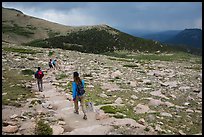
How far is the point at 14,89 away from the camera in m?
20.4

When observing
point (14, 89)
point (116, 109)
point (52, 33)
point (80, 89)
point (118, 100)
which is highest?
point (52, 33)

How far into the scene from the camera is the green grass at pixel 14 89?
56.8 ft

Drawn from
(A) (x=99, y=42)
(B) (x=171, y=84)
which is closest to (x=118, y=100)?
(B) (x=171, y=84)

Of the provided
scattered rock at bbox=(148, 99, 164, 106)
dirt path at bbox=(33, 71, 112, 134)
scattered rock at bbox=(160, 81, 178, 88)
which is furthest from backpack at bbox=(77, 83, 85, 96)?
scattered rock at bbox=(160, 81, 178, 88)

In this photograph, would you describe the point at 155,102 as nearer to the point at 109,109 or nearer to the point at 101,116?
the point at 109,109

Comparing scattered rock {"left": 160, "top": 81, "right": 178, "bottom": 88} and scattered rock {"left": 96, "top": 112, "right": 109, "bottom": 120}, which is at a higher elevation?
scattered rock {"left": 160, "top": 81, "right": 178, "bottom": 88}

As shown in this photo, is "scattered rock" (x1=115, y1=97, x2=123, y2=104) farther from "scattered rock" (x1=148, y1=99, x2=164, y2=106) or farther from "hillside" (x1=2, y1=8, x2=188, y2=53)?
"hillside" (x1=2, y1=8, x2=188, y2=53)

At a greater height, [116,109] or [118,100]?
[118,100]

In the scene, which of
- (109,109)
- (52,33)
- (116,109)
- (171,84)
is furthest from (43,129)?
(52,33)

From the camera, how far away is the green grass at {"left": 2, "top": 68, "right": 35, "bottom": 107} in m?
17.3

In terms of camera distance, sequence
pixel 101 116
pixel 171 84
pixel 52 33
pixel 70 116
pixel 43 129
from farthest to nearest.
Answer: pixel 52 33 → pixel 171 84 → pixel 70 116 → pixel 101 116 → pixel 43 129

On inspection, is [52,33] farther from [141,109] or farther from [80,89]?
[80,89]

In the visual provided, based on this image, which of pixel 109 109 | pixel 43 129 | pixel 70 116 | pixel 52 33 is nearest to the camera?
pixel 43 129

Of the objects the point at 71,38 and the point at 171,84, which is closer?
the point at 171,84
